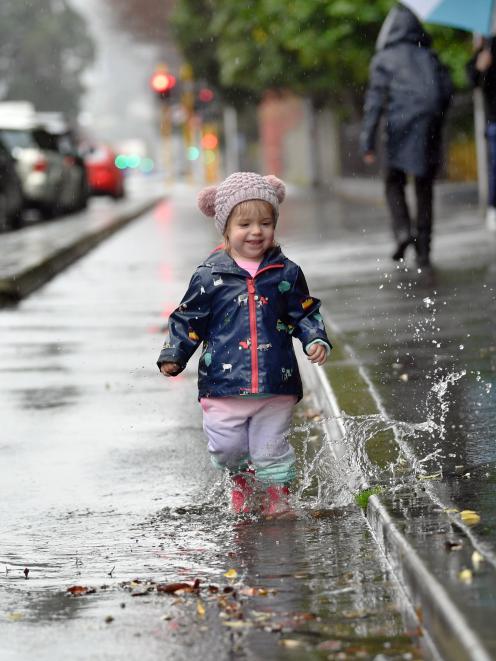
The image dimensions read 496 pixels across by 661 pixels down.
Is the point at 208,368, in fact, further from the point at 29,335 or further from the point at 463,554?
the point at 29,335

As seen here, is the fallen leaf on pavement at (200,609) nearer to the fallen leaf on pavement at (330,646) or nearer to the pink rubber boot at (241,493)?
the fallen leaf on pavement at (330,646)

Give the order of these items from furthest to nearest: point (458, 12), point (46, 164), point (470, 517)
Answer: point (46, 164) → point (458, 12) → point (470, 517)

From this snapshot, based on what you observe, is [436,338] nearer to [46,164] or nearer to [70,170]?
[46,164]

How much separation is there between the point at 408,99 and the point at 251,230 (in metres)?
7.13

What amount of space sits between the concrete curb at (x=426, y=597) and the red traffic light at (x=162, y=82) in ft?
132

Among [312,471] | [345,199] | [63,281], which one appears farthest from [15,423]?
[345,199]

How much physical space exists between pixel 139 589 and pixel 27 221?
75.8 feet

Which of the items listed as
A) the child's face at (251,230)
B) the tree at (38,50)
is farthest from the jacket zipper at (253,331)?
the tree at (38,50)

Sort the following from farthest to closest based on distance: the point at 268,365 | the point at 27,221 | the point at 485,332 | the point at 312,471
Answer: the point at 27,221 → the point at 485,332 → the point at 312,471 → the point at 268,365

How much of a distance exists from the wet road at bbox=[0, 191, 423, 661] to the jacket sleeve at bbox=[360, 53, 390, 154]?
150 inches

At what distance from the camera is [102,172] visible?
3953 cm

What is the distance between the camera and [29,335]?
10.6m

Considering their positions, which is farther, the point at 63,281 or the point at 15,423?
the point at 63,281

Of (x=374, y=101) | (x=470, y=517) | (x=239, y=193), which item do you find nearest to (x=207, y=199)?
(x=239, y=193)
